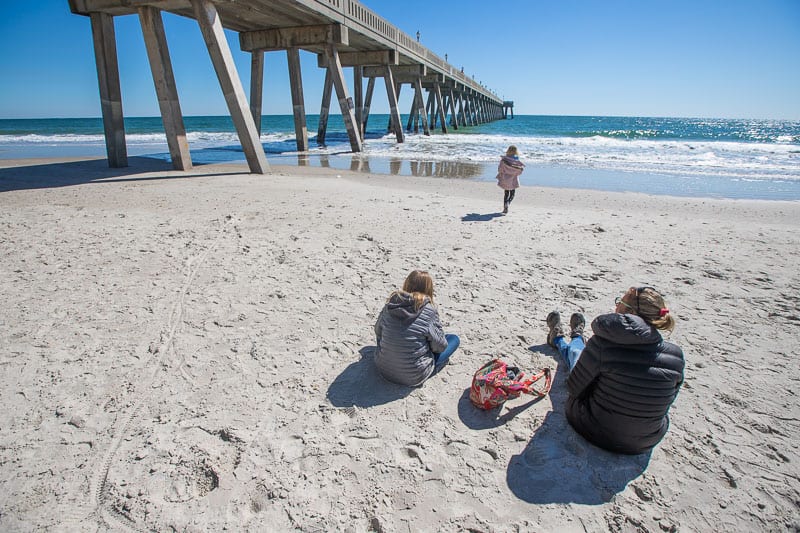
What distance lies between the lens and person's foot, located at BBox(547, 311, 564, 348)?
3338 millimetres

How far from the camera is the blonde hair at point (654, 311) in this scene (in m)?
2.09

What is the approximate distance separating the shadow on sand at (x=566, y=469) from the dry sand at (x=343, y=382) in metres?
0.01

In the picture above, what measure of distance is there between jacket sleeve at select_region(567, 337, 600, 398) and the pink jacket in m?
5.25

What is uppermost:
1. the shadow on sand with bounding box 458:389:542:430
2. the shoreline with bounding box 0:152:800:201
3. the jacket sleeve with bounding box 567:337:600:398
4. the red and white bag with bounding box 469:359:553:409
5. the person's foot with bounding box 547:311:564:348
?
the shoreline with bounding box 0:152:800:201

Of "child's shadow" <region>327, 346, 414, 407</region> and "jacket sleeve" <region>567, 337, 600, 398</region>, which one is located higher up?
"jacket sleeve" <region>567, 337, 600, 398</region>

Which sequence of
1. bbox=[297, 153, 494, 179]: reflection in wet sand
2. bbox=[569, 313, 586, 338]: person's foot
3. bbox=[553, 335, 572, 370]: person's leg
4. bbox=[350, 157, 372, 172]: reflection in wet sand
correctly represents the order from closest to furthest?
bbox=[553, 335, 572, 370]: person's leg, bbox=[569, 313, 586, 338]: person's foot, bbox=[297, 153, 494, 179]: reflection in wet sand, bbox=[350, 157, 372, 172]: reflection in wet sand

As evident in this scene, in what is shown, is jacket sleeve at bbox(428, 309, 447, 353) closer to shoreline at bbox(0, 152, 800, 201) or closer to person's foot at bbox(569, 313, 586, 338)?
person's foot at bbox(569, 313, 586, 338)

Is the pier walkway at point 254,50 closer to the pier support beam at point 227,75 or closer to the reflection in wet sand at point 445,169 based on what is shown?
the pier support beam at point 227,75

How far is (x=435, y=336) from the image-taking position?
9.33 feet

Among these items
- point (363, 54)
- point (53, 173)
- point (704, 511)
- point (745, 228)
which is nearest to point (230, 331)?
point (704, 511)

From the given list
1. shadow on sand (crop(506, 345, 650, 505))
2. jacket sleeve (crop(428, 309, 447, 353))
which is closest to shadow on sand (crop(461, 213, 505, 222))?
jacket sleeve (crop(428, 309, 447, 353))

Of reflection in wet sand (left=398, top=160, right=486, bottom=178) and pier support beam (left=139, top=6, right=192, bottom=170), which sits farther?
reflection in wet sand (left=398, top=160, right=486, bottom=178)

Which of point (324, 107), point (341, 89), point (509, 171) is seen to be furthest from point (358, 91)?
point (509, 171)

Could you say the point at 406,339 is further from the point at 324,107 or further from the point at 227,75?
the point at 324,107
